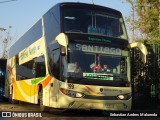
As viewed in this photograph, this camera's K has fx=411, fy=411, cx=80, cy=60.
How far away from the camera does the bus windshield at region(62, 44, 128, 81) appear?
14547 millimetres

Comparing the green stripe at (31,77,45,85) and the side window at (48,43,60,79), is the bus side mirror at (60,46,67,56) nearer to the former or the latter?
the side window at (48,43,60,79)

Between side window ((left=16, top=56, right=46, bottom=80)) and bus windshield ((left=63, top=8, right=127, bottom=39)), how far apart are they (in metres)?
2.29

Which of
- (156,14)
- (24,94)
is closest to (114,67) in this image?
(24,94)

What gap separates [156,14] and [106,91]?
14322 mm

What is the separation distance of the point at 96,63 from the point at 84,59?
1.50 feet

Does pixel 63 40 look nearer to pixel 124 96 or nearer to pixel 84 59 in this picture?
pixel 84 59

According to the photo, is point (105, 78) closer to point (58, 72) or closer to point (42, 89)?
point (58, 72)

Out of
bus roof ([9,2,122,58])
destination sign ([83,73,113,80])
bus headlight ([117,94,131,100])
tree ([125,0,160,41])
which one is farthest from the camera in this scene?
tree ([125,0,160,41])

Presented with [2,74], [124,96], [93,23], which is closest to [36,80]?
[93,23]

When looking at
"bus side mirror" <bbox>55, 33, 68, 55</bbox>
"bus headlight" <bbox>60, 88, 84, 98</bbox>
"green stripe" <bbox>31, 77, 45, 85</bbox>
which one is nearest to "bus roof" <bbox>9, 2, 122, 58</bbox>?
"bus side mirror" <bbox>55, 33, 68, 55</bbox>

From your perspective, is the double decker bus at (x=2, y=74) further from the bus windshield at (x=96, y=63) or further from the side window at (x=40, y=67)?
the bus windshield at (x=96, y=63)

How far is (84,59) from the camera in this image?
14.7 metres

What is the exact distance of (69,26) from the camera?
15.2 meters

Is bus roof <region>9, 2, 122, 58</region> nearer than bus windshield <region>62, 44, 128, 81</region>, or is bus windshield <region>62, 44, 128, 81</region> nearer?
bus windshield <region>62, 44, 128, 81</region>
